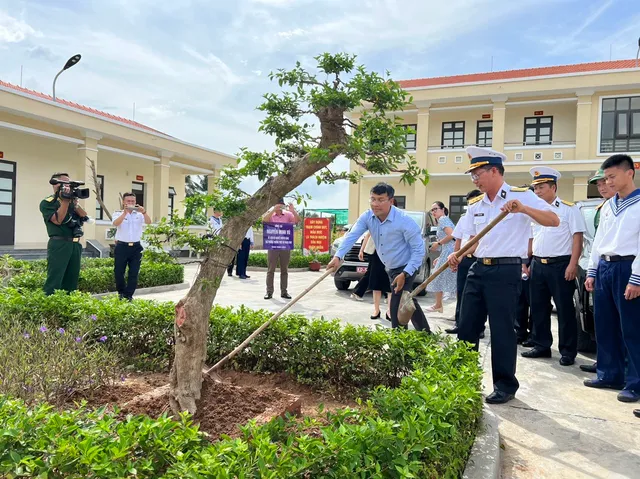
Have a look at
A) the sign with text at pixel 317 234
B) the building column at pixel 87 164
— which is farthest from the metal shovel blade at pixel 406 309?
the building column at pixel 87 164

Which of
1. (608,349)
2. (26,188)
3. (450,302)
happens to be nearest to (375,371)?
(608,349)

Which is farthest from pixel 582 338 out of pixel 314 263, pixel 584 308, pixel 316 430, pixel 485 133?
pixel 485 133

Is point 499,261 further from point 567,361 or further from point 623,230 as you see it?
point 567,361

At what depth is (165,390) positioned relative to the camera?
3174 millimetres

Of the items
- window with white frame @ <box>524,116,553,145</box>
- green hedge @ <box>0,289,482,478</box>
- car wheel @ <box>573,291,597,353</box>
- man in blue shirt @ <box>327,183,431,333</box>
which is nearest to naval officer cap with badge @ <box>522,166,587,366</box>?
car wheel @ <box>573,291,597,353</box>

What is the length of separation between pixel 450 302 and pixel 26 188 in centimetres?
1383

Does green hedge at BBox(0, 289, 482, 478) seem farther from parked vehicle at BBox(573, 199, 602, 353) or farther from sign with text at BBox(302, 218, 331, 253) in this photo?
sign with text at BBox(302, 218, 331, 253)

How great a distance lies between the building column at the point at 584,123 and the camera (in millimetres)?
19598

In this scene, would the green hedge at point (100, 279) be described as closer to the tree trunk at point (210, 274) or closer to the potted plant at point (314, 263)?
the tree trunk at point (210, 274)

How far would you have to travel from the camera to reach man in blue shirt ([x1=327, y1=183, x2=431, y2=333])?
14.2 feet

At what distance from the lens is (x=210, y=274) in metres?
2.79

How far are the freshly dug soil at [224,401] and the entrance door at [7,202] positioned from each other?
13844 mm

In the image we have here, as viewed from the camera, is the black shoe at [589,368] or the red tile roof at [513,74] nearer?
the black shoe at [589,368]

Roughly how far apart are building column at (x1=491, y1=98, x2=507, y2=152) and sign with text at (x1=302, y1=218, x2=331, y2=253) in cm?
1001
